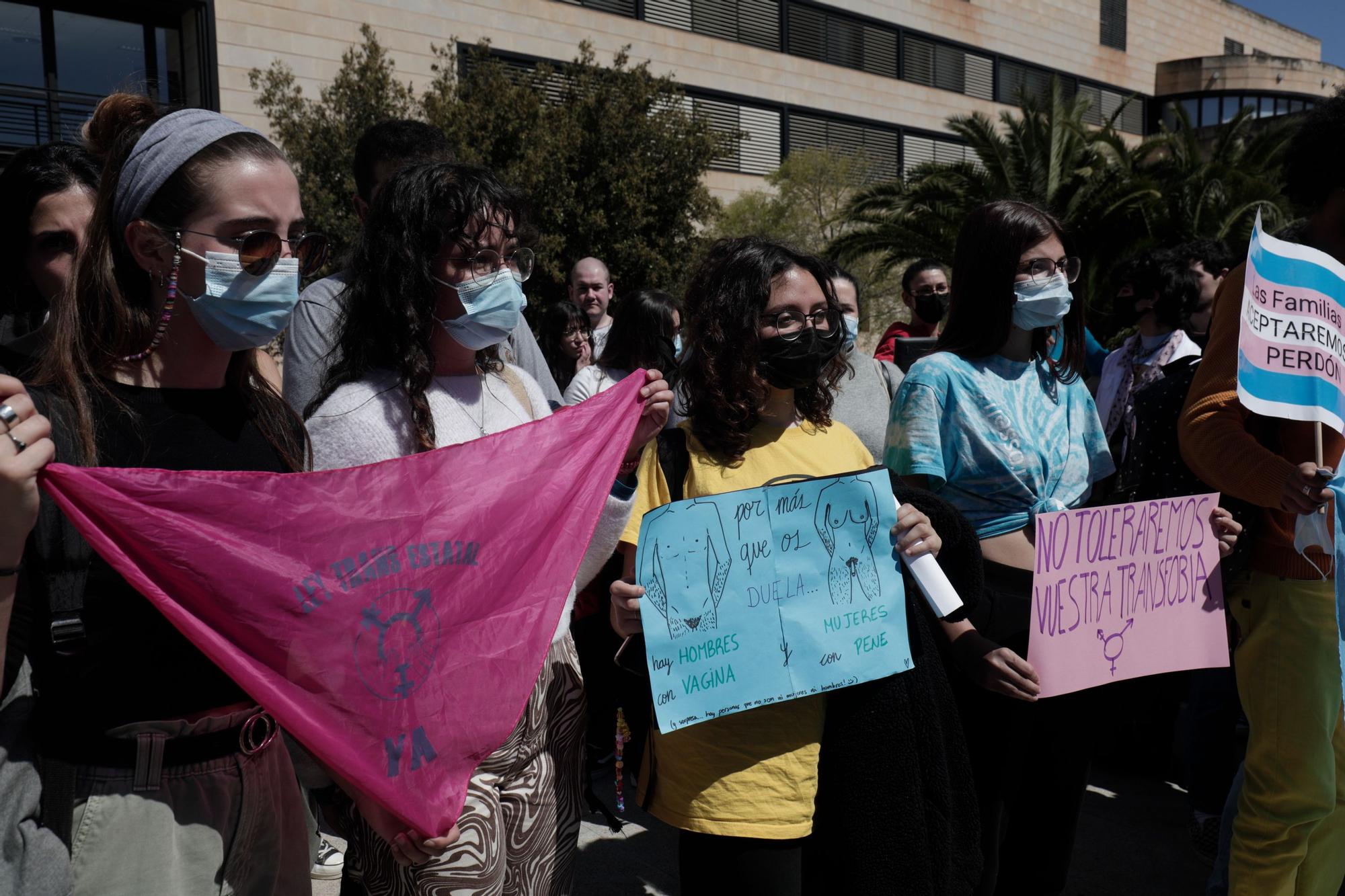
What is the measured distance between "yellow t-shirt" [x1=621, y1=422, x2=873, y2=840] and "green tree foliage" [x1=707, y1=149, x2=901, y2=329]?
21867 mm

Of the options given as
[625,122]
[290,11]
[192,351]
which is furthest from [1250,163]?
[192,351]

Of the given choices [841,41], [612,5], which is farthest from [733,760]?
[841,41]

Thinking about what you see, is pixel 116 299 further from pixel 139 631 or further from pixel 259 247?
pixel 139 631

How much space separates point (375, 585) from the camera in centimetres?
167

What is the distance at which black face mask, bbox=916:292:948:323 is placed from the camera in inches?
232

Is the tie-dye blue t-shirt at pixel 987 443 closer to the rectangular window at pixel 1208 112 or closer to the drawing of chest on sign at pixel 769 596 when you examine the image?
the drawing of chest on sign at pixel 769 596

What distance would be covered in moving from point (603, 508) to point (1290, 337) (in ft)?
5.61

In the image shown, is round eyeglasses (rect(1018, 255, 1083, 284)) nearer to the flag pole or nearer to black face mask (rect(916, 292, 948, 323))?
the flag pole

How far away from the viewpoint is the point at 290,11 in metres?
19.1

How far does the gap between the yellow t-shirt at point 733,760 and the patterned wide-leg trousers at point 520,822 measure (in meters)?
0.19

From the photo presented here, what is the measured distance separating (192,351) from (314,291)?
1398 millimetres

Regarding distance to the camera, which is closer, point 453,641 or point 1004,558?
point 453,641


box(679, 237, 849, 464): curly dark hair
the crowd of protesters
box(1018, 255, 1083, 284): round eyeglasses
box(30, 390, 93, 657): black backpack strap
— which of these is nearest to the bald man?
the crowd of protesters

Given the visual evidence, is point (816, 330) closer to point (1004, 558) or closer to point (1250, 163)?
point (1004, 558)
